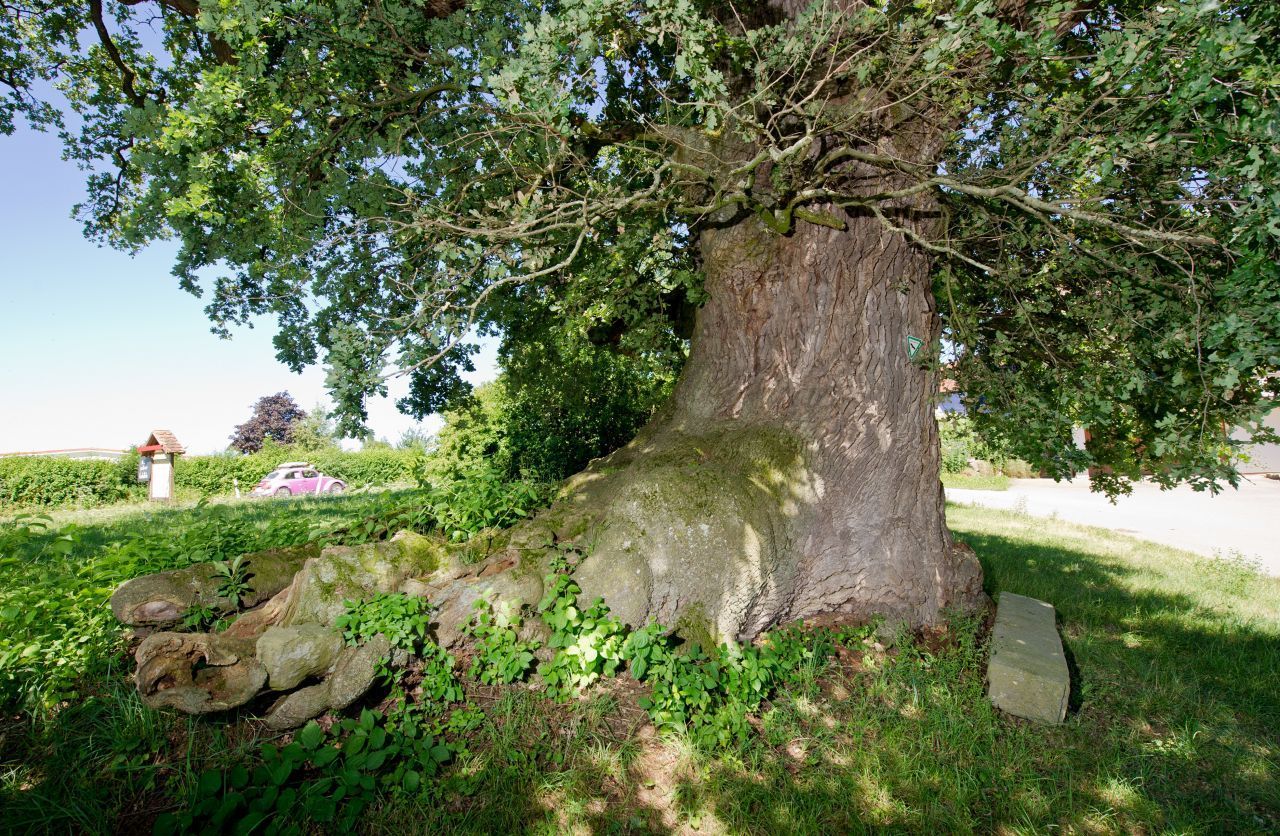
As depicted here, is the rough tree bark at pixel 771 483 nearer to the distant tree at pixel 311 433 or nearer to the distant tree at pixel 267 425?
the distant tree at pixel 311 433

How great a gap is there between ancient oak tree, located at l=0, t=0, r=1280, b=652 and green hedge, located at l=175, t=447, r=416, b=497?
17422 mm

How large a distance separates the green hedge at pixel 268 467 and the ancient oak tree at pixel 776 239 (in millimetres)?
17422

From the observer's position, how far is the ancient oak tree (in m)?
4.00

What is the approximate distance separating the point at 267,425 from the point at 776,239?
5690cm

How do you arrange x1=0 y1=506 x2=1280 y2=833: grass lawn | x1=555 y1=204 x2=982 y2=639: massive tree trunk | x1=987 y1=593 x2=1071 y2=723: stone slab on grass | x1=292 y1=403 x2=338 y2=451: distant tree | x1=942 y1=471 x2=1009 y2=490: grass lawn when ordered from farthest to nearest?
x1=292 y1=403 x2=338 y2=451: distant tree → x1=942 y1=471 x2=1009 y2=490: grass lawn → x1=555 y1=204 x2=982 y2=639: massive tree trunk → x1=987 y1=593 x2=1071 y2=723: stone slab on grass → x1=0 y1=506 x2=1280 y2=833: grass lawn

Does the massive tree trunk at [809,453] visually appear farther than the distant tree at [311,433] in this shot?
No

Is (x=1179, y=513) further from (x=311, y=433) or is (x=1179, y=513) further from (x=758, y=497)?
(x=311, y=433)

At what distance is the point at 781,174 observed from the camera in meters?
4.92

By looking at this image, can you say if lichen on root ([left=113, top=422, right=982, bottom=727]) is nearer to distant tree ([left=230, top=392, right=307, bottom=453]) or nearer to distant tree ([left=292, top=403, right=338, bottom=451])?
distant tree ([left=292, top=403, right=338, bottom=451])

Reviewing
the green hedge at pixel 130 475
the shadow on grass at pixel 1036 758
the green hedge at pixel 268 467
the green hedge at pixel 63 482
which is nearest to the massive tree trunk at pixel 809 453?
the shadow on grass at pixel 1036 758

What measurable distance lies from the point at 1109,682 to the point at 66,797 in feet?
21.1

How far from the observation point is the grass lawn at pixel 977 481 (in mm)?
22062

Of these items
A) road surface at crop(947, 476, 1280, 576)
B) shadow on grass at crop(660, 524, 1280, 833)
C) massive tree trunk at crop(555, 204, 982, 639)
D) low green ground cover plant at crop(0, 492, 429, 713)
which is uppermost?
massive tree trunk at crop(555, 204, 982, 639)

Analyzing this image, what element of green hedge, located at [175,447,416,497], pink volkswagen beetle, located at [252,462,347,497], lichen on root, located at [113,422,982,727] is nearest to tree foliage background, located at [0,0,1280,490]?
lichen on root, located at [113,422,982,727]
